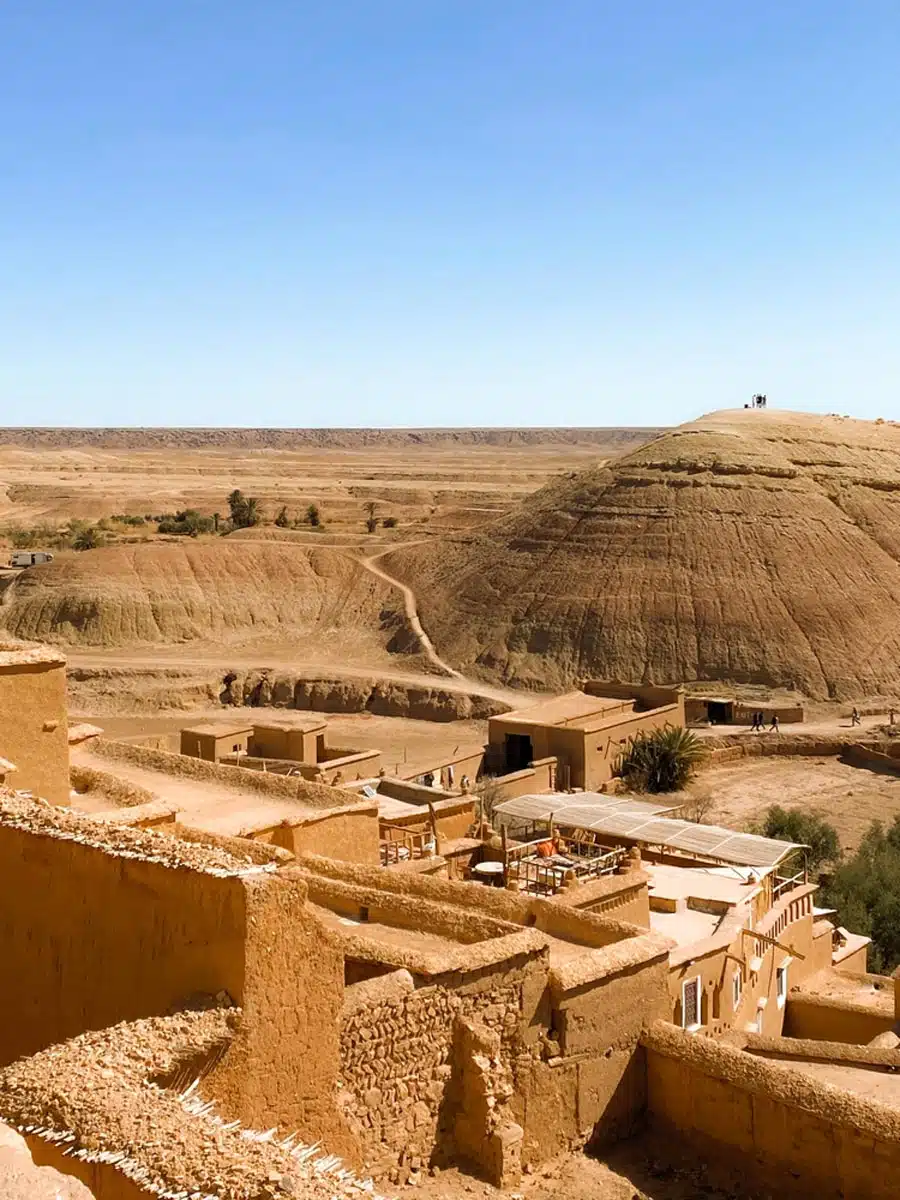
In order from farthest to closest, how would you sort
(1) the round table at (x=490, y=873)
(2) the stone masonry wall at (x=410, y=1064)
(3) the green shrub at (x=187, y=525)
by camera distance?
(3) the green shrub at (x=187, y=525), (1) the round table at (x=490, y=873), (2) the stone masonry wall at (x=410, y=1064)

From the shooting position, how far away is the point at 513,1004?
8.57 m

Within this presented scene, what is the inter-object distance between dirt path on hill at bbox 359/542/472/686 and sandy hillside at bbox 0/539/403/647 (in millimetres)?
376

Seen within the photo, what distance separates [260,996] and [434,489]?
87550mm

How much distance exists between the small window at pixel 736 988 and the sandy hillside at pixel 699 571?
27.8 metres

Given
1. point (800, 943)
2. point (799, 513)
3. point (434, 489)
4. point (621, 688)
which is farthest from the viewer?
point (434, 489)

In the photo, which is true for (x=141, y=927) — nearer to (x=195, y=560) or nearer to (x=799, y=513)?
(x=799, y=513)

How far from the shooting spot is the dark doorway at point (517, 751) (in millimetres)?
29891

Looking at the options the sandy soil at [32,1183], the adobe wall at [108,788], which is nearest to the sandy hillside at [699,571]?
the adobe wall at [108,788]

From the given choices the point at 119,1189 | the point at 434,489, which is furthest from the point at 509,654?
the point at 434,489

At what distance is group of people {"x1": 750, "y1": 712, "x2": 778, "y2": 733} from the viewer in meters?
36.2

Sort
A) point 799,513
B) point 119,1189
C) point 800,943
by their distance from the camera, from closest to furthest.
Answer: point 119,1189, point 800,943, point 799,513

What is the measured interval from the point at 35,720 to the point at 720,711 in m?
28.3

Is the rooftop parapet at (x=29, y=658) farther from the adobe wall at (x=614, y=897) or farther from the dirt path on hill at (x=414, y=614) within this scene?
the dirt path on hill at (x=414, y=614)

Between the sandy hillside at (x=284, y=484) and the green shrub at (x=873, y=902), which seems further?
the sandy hillside at (x=284, y=484)
